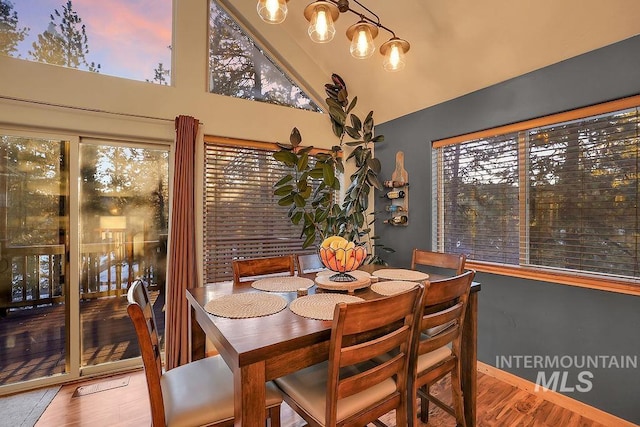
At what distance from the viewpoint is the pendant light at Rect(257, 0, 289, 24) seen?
5.42ft

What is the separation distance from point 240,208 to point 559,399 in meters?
3.11

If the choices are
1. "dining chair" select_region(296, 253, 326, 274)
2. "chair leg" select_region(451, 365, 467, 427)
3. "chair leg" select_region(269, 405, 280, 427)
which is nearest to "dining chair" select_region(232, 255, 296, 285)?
"dining chair" select_region(296, 253, 326, 274)

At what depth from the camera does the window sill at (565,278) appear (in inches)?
76.7

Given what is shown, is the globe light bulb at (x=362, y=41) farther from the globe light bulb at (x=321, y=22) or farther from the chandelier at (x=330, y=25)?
Answer: the globe light bulb at (x=321, y=22)

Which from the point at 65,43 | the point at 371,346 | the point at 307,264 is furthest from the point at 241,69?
the point at 371,346

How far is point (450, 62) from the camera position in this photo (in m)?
2.71

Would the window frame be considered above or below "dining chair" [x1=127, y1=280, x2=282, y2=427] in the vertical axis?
above

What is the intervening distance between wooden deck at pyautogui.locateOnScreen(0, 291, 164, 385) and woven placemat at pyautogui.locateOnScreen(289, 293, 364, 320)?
7.14ft

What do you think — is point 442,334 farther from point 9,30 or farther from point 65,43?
point 9,30

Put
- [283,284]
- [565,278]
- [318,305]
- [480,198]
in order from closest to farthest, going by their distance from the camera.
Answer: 1. [318,305]
2. [283,284]
3. [565,278]
4. [480,198]

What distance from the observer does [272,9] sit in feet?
5.49

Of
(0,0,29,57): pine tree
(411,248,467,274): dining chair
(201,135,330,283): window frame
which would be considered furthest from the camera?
(201,135,330,283): window frame

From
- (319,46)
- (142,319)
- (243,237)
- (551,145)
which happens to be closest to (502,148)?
(551,145)

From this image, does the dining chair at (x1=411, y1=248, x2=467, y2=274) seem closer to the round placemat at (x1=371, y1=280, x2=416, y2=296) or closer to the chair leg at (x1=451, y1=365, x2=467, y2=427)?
the round placemat at (x1=371, y1=280, x2=416, y2=296)
